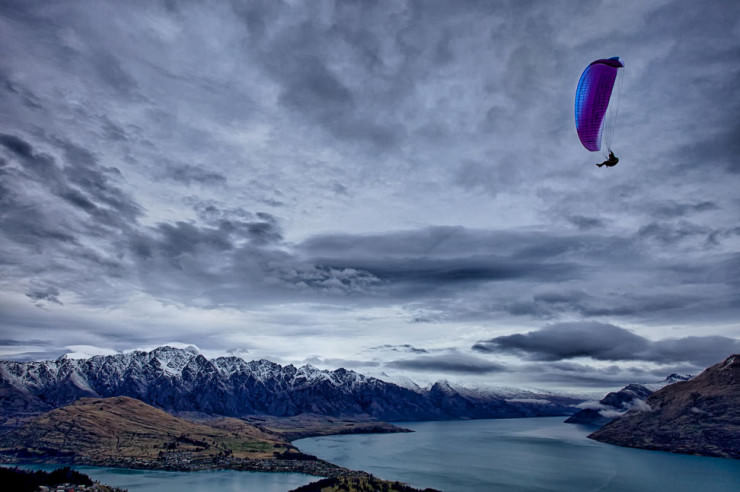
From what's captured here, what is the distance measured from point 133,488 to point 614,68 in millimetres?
201219

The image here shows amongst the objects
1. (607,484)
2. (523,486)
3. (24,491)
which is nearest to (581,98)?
(24,491)

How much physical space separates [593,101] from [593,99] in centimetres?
21

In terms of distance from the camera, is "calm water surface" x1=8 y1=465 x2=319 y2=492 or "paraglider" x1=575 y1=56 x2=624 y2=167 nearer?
"paraglider" x1=575 y1=56 x2=624 y2=167

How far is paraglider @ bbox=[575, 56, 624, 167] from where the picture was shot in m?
46.0

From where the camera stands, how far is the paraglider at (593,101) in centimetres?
4603

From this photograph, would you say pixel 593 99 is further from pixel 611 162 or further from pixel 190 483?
pixel 190 483

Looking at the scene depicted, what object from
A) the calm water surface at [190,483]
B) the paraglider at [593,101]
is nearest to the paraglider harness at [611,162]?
the paraglider at [593,101]

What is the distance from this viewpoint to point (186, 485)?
18025 centimetres

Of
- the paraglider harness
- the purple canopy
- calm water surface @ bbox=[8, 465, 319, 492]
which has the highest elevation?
the purple canopy

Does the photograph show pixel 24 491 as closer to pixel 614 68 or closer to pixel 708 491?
pixel 614 68

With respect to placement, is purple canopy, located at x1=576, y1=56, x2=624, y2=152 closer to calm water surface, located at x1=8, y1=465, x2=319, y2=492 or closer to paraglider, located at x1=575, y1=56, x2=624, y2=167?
paraglider, located at x1=575, y1=56, x2=624, y2=167

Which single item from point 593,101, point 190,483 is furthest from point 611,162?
point 190,483

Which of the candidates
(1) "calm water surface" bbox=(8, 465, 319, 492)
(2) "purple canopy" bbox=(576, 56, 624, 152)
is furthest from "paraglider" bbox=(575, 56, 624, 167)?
(1) "calm water surface" bbox=(8, 465, 319, 492)

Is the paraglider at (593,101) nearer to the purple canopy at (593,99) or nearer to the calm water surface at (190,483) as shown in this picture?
the purple canopy at (593,99)
